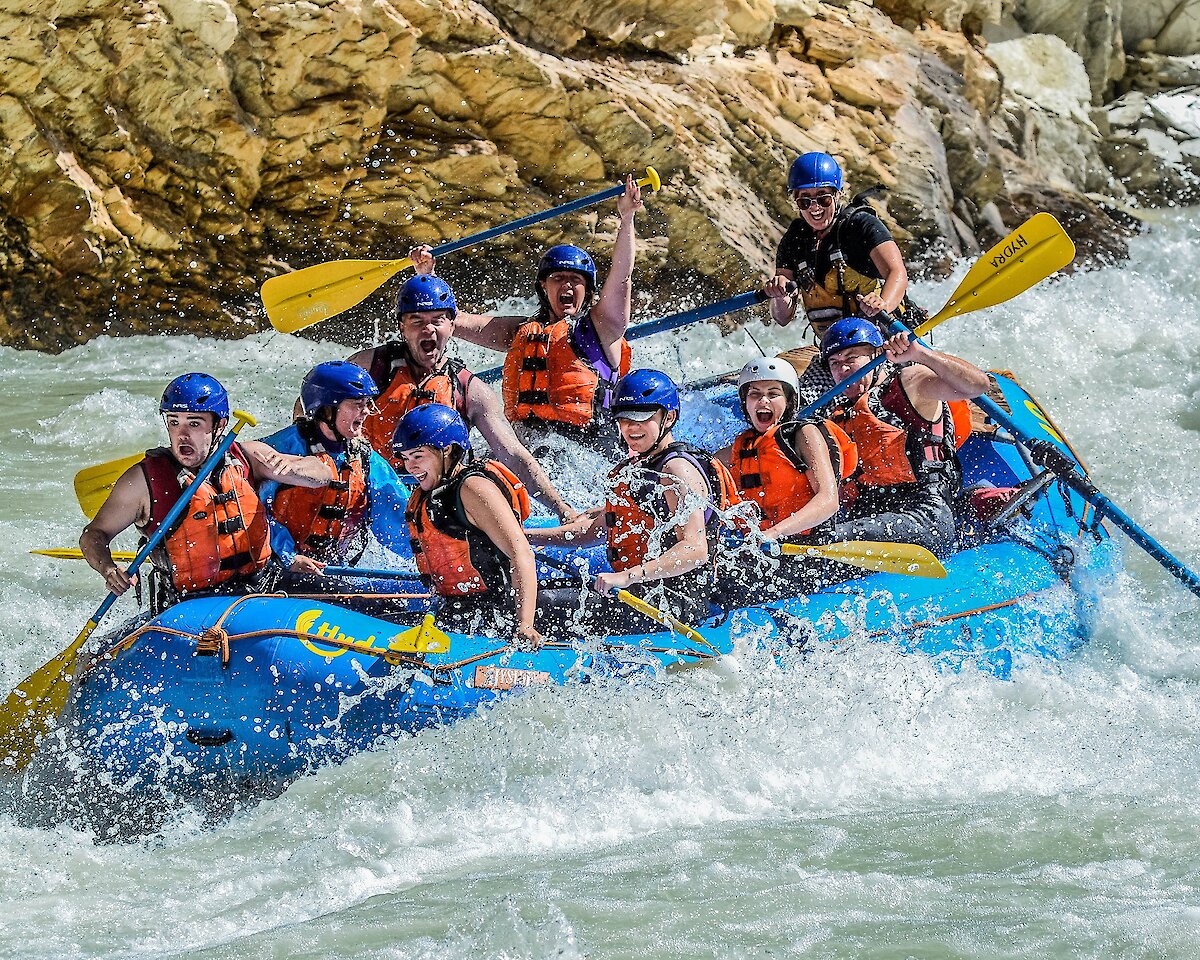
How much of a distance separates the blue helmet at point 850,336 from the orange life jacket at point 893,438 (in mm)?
180

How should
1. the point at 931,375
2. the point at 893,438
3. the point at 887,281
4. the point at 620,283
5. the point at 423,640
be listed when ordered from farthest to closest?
the point at 887,281
the point at 620,283
the point at 893,438
the point at 931,375
the point at 423,640

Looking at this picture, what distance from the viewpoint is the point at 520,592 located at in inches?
183

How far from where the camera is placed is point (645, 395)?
4.94 meters

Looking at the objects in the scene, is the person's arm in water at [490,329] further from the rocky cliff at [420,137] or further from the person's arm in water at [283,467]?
the rocky cliff at [420,137]

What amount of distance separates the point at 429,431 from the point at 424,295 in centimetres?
132

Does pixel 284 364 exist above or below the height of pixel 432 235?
below

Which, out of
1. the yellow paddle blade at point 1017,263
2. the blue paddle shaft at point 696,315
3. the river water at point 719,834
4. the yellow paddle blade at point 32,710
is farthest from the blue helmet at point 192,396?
the yellow paddle blade at point 1017,263

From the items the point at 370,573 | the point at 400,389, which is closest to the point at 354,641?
the point at 370,573

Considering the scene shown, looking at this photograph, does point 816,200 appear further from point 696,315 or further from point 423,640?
point 423,640

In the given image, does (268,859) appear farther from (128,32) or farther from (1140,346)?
(1140,346)

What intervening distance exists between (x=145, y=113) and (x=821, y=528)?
18.3ft

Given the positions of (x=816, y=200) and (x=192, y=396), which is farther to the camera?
(x=816, y=200)

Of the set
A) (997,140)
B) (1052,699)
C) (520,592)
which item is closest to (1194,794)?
(1052,699)

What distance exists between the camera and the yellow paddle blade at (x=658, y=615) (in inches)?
186
